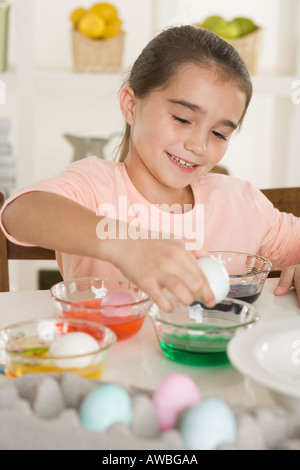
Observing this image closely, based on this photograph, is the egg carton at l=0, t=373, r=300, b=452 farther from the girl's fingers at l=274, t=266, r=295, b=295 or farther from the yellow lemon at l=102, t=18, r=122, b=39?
the yellow lemon at l=102, t=18, r=122, b=39

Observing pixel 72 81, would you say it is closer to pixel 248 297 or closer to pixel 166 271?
pixel 248 297

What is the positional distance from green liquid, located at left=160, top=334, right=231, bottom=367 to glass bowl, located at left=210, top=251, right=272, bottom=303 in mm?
234

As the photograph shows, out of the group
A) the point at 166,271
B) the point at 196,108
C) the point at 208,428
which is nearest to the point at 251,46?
the point at 196,108

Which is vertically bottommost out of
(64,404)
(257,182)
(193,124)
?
(257,182)

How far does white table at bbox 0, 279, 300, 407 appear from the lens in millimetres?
715

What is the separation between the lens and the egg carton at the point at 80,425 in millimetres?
496

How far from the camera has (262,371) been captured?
627 millimetres

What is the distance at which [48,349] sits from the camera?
0.74 meters

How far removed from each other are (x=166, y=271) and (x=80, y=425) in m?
0.26

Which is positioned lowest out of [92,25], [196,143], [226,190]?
[226,190]

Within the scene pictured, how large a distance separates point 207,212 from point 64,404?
95cm
